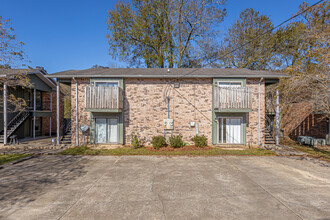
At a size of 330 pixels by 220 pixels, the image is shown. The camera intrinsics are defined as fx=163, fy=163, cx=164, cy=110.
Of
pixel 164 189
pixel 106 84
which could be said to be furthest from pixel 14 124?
pixel 164 189

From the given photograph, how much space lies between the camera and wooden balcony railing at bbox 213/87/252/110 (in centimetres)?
1065

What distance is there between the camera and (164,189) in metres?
5.04

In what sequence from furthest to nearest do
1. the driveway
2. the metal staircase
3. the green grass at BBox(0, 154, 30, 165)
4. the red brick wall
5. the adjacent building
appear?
1. the adjacent building
2. the metal staircase
3. the red brick wall
4. the green grass at BBox(0, 154, 30, 165)
5. the driveway

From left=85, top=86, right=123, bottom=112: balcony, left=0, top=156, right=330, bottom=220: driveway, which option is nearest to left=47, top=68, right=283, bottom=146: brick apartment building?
left=85, top=86, right=123, bottom=112: balcony

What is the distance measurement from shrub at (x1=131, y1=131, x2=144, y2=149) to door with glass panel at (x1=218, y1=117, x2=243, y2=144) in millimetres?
5493

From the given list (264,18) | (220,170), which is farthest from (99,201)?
(264,18)

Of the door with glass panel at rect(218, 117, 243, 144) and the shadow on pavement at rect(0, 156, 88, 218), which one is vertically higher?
the door with glass panel at rect(218, 117, 243, 144)

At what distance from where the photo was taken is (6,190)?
193 inches

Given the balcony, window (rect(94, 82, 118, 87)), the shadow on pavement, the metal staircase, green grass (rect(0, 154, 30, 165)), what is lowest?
green grass (rect(0, 154, 30, 165))

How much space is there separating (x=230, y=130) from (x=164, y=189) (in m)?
7.97

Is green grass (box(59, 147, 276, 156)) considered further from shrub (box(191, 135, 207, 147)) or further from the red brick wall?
the red brick wall

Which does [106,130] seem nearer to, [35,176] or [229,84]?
[35,176]

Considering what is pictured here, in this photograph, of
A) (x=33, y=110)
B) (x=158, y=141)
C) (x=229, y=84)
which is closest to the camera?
(x=158, y=141)

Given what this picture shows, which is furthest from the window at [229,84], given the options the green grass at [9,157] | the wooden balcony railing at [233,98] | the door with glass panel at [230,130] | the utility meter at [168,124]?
the green grass at [9,157]
